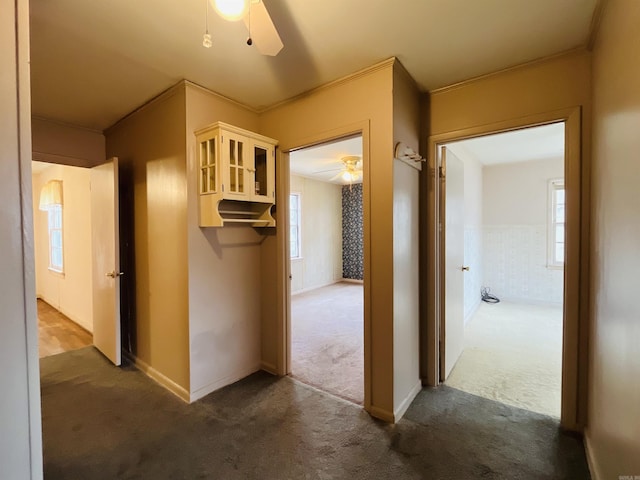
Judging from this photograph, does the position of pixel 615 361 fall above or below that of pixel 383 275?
below

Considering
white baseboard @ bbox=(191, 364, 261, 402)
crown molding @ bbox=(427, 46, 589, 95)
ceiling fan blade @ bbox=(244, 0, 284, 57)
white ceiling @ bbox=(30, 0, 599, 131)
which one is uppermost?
white ceiling @ bbox=(30, 0, 599, 131)

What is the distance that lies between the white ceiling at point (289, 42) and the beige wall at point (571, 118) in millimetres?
109

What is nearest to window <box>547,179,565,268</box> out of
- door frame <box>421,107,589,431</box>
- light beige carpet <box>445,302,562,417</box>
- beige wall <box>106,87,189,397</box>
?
light beige carpet <box>445,302,562,417</box>

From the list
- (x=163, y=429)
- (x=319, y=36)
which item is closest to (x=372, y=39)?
(x=319, y=36)

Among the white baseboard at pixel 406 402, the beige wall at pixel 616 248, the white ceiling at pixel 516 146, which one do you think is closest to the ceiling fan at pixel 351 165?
the white ceiling at pixel 516 146

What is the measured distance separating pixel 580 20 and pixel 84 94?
3324mm

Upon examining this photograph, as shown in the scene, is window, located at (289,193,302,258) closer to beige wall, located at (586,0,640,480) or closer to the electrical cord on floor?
the electrical cord on floor

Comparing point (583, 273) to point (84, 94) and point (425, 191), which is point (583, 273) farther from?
point (84, 94)

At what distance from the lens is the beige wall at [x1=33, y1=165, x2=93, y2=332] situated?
3924 millimetres

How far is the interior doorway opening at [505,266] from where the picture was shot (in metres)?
2.59

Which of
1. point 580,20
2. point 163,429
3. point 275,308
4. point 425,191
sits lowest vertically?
point 163,429

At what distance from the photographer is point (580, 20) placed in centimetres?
161

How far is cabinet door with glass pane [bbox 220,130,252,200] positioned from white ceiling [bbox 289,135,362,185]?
120 centimetres

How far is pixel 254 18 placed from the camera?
1277 millimetres
